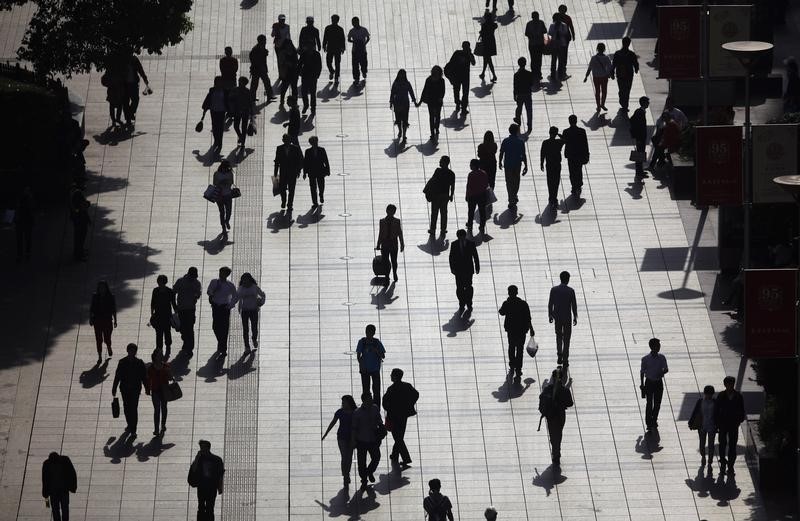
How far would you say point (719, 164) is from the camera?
2669 centimetres

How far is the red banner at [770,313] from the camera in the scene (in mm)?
22391

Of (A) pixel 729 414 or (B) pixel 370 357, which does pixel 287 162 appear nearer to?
(B) pixel 370 357

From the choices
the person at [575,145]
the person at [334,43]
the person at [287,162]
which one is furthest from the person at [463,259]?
the person at [334,43]

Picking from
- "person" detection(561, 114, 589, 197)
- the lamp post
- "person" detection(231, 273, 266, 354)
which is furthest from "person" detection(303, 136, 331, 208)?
the lamp post

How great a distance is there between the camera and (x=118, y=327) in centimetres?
2736

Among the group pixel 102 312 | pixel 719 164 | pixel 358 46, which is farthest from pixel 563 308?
pixel 358 46

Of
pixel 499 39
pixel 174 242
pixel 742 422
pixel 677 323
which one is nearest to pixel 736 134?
pixel 677 323

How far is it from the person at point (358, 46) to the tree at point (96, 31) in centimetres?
506

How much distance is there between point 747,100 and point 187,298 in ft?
26.6

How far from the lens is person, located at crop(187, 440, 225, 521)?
21.8 meters

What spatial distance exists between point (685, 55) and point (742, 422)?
29.9 ft

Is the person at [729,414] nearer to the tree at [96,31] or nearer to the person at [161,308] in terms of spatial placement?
the person at [161,308]

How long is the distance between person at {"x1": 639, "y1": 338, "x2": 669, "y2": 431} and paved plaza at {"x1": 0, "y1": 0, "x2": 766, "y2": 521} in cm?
46

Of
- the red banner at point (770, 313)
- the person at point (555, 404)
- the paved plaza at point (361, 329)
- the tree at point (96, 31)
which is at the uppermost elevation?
the tree at point (96, 31)
